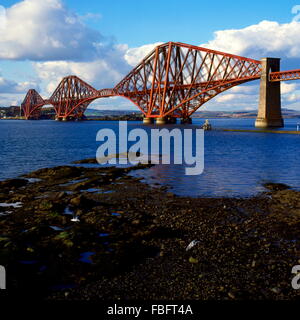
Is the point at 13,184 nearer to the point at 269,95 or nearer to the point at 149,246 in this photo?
the point at 149,246

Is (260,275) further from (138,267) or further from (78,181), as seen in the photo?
(78,181)

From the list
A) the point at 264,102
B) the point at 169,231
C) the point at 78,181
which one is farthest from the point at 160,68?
the point at 169,231

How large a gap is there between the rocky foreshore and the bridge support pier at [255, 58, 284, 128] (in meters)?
69.3

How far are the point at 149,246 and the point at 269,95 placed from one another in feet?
261

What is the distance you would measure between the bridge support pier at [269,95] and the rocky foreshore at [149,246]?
6926cm

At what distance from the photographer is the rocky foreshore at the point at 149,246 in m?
8.55

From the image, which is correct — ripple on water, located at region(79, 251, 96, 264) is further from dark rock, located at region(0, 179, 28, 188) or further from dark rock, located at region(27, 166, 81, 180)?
dark rock, located at region(27, 166, 81, 180)

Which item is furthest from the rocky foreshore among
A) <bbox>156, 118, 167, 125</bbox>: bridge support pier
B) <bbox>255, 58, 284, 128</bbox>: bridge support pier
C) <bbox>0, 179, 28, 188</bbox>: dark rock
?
<bbox>156, 118, 167, 125</bbox>: bridge support pier

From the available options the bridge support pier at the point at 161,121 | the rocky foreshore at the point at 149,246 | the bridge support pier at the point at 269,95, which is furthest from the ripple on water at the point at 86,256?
the bridge support pier at the point at 161,121

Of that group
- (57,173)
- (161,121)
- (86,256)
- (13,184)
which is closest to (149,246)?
(86,256)

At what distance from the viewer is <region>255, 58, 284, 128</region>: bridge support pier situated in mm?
82375

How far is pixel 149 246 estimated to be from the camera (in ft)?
36.7

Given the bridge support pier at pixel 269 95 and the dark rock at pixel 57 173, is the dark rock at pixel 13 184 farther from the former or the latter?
the bridge support pier at pixel 269 95
